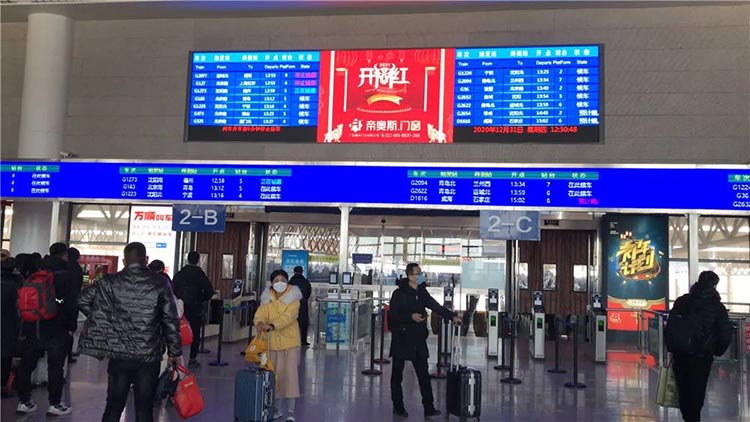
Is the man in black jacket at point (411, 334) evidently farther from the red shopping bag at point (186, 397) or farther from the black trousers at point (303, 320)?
the black trousers at point (303, 320)

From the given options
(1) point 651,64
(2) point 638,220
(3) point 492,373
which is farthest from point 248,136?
(2) point 638,220

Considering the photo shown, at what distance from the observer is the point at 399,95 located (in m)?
9.96

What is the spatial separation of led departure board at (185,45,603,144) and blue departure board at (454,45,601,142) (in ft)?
0.05

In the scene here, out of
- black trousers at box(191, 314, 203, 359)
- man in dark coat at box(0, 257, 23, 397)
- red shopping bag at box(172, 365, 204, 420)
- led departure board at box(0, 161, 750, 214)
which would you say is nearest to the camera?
man in dark coat at box(0, 257, 23, 397)

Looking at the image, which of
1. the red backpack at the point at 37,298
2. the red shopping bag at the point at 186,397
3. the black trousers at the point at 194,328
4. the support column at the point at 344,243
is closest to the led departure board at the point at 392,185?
the support column at the point at 344,243

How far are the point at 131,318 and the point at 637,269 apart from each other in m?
11.1

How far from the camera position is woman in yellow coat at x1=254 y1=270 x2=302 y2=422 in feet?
18.1

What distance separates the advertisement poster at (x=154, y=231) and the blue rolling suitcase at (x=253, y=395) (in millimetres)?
8821

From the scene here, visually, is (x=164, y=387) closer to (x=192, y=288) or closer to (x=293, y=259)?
(x=192, y=288)

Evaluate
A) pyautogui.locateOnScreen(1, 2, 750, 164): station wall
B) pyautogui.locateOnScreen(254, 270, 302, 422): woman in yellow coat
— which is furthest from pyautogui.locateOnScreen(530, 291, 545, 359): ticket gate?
pyautogui.locateOnScreen(254, 270, 302, 422): woman in yellow coat

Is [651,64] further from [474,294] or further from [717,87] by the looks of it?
[474,294]

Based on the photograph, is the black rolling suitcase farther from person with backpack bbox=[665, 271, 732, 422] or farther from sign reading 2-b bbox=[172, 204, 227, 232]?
sign reading 2-b bbox=[172, 204, 227, 232]

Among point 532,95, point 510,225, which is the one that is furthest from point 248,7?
point 510,225

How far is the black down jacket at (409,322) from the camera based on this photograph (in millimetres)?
5973
